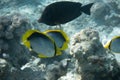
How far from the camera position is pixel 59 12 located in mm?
3695

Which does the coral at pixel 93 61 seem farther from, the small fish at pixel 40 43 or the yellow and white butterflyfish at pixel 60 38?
the small fish at pixel 40 43

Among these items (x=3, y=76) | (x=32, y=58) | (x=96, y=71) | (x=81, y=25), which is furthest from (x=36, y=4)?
(x=96, y=71)

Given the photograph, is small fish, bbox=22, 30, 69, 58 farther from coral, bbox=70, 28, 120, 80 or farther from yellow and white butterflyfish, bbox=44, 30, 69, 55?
coral, bbox=70, 28, 120, 80

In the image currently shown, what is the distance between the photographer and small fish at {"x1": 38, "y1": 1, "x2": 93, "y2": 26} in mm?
3680

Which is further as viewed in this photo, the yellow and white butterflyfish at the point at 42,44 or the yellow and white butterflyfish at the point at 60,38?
the yellow and white butterflyfish at the point at 60,38

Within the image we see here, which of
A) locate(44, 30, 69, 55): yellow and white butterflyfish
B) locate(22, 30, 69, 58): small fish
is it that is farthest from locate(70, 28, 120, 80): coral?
locate(22, 30, 69, 58): small fish

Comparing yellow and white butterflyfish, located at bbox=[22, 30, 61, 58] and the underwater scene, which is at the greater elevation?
yellow and white butterflyfish, located at bbox=[22, 30, 61, 58]

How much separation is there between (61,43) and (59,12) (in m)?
0.69

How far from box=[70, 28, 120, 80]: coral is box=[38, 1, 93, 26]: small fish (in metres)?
0.85

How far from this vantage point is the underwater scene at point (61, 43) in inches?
126

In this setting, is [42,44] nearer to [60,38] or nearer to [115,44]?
[60,38]

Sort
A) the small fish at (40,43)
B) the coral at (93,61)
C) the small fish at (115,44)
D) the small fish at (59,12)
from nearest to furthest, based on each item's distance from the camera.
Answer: the small fish at (40,43) → the small fish at (59,12) → the small fish at (115,44) → the coral at (93,61)

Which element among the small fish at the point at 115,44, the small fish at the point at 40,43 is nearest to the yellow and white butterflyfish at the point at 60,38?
the small fish at the point at 40,43

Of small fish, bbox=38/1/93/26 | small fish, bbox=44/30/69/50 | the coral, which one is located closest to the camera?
small fish, bbox=44/30/69/50
